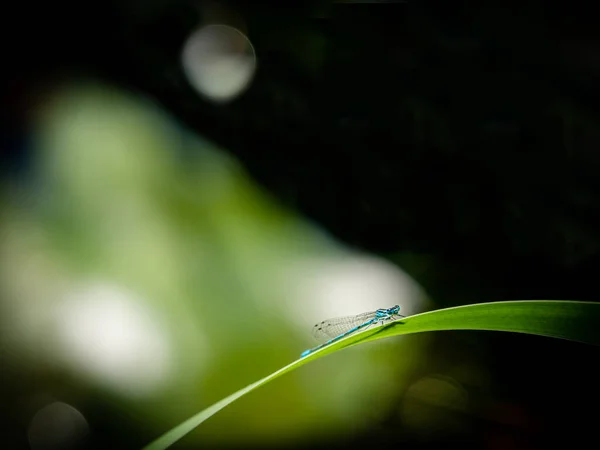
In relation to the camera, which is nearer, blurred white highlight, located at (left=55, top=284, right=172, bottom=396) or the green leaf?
the green leaf

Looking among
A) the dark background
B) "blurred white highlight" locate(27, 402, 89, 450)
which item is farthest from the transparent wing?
"blurred white highlight" locate(27, 402, 89, 450)

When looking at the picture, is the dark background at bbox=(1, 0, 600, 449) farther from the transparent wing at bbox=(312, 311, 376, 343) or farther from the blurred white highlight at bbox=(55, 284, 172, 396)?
the transparent wing at bbox=(312, 311, 376, 343)

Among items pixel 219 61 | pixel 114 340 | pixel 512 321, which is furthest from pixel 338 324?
pixel 219 61

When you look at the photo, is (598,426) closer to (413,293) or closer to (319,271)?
(413,293)

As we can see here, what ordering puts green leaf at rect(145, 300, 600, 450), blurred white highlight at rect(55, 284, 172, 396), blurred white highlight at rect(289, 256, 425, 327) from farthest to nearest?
blurred white highlight at rect(289, 256, 425, 327) → blurred white highlight at rect(55, 284, 172, 396) → green leaf at rect(145, 300, 600, 450)

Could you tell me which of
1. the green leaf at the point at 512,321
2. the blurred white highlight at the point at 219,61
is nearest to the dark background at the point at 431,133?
the blurred white highlight at the point at 219,61

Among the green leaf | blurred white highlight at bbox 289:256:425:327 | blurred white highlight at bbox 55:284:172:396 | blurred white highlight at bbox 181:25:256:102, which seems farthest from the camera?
blurred white highlight at bbox 181:25:256:102
